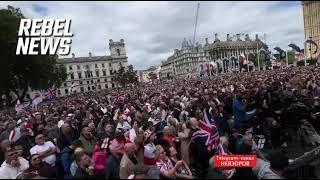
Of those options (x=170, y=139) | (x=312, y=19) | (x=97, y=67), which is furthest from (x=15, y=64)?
(x=97, y=67)

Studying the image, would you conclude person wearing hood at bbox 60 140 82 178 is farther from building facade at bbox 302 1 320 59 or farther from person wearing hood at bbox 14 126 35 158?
building facade at bbox 302 1 320 59

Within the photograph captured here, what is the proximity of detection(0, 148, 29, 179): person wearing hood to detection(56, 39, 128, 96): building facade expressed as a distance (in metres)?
166

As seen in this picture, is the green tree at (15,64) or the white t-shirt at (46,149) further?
the green tree at (15,64)

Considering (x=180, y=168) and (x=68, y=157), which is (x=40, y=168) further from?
(x=180, y=168)

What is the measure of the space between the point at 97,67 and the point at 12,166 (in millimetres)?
Result: 171502

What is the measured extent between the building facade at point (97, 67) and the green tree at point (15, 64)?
100029 millimetres

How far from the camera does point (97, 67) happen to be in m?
177

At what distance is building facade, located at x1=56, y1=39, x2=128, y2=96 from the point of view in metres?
173

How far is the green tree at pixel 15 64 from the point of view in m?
56.9

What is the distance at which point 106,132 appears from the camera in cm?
1055

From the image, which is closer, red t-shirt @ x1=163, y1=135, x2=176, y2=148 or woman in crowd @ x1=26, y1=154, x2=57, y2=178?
woman in crowd @ x1=26, y1=154, x2=57, y2=178

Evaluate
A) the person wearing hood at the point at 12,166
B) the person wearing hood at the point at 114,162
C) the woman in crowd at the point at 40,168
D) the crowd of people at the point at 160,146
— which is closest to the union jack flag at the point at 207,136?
the crowd of people at the point at 160,146

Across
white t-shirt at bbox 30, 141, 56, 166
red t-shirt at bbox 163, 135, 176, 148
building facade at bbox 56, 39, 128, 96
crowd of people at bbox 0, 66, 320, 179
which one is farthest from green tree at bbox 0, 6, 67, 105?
building facade at bbox 56, 39, 128, 96

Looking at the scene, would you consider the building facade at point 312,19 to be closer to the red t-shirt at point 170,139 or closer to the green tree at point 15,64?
the green tree at point 15,64
